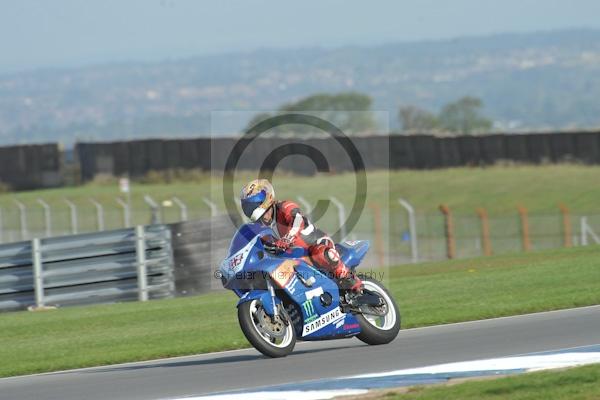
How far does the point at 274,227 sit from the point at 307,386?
2.25m

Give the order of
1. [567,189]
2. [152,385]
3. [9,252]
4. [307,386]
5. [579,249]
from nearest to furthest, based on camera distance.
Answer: [307,386]
[152,385]
[9,252]
[579,249]
[567,189]

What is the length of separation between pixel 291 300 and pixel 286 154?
4019 cm

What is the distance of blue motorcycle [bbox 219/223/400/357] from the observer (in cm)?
1188

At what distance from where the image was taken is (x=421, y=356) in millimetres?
11641

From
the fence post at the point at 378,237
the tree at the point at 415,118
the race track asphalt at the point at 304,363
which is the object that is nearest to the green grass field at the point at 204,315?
the race track asphalt at the point at 304,363

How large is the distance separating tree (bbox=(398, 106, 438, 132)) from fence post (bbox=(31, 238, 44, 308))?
117845mm

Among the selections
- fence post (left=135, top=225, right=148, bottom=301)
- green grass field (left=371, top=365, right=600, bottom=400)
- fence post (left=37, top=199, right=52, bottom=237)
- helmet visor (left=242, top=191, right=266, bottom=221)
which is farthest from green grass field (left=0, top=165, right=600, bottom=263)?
green grass field (left=371, top=365, right=600, bottom=400)

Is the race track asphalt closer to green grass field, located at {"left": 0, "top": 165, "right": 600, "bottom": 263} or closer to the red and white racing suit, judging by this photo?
the red and white racing suit

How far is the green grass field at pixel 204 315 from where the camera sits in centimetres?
1382

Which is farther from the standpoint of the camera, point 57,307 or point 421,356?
point 57,307

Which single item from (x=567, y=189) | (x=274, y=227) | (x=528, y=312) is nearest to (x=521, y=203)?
(x=567, y=189)

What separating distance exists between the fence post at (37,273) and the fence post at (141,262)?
1.40m

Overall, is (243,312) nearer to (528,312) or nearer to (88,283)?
(528,312)

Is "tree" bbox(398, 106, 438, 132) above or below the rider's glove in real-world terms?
below
